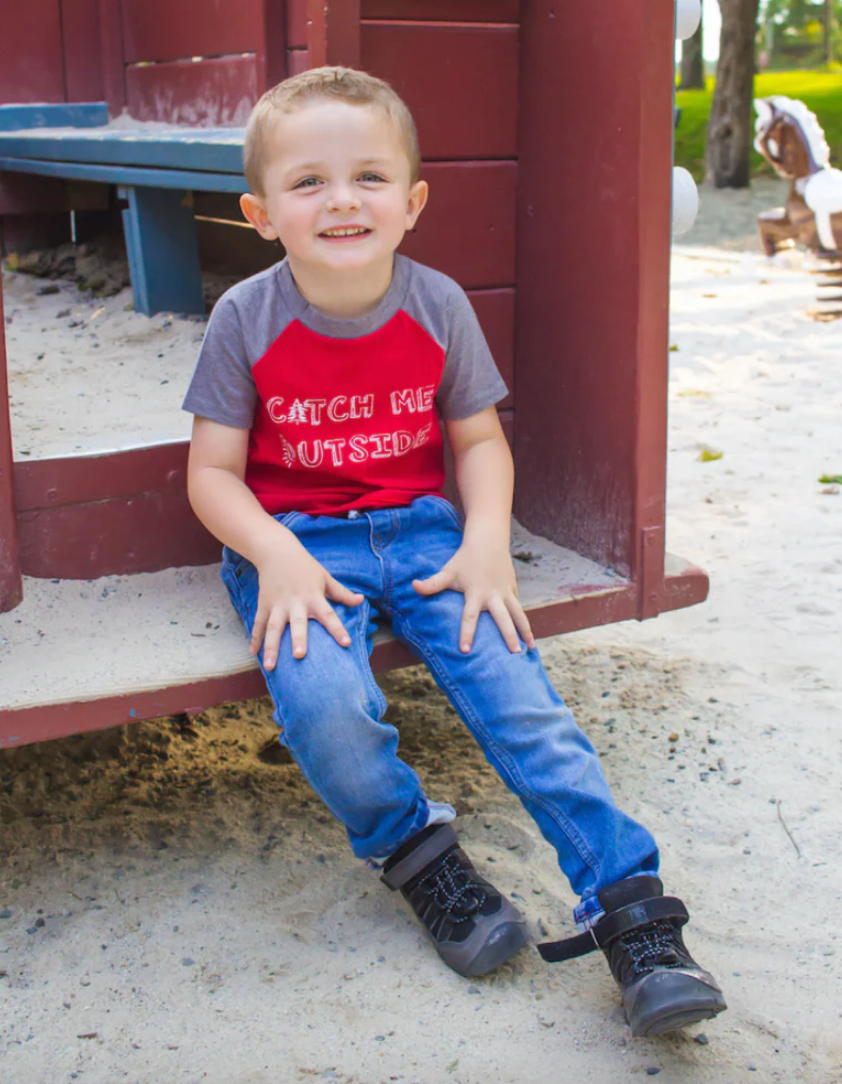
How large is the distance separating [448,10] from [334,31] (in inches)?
12.5

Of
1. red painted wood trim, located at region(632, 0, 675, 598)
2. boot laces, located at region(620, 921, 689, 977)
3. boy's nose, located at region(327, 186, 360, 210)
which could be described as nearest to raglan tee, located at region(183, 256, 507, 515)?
boy's nose, located at region(327, 186, 360, 210)

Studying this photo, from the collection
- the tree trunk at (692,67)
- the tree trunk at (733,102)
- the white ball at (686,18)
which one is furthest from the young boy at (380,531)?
the tree trunk at (692,67)

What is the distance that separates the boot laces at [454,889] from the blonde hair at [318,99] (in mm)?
1122

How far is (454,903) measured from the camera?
77.4 inches

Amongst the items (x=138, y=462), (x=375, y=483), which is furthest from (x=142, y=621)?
(x=375, y=483)

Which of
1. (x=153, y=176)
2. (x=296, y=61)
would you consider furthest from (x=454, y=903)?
(x=153, y=176)

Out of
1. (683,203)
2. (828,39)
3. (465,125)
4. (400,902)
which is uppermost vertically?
(828,39)

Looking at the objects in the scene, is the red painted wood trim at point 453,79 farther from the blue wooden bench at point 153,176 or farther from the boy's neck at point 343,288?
the boy's neck at point 343,288

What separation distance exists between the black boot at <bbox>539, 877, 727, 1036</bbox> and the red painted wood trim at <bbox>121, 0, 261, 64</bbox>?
2044 millimetres

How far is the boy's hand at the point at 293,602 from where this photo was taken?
1906 mm

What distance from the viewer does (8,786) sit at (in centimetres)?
246

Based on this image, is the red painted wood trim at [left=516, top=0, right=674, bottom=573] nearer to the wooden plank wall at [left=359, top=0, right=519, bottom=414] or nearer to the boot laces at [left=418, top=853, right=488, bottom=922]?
the wooden plank wall at [left=359, top=0, right=519, bottom=414]

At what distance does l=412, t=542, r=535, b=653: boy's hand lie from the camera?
200 cm

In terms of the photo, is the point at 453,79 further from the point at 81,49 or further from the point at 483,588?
the point at 81,49
